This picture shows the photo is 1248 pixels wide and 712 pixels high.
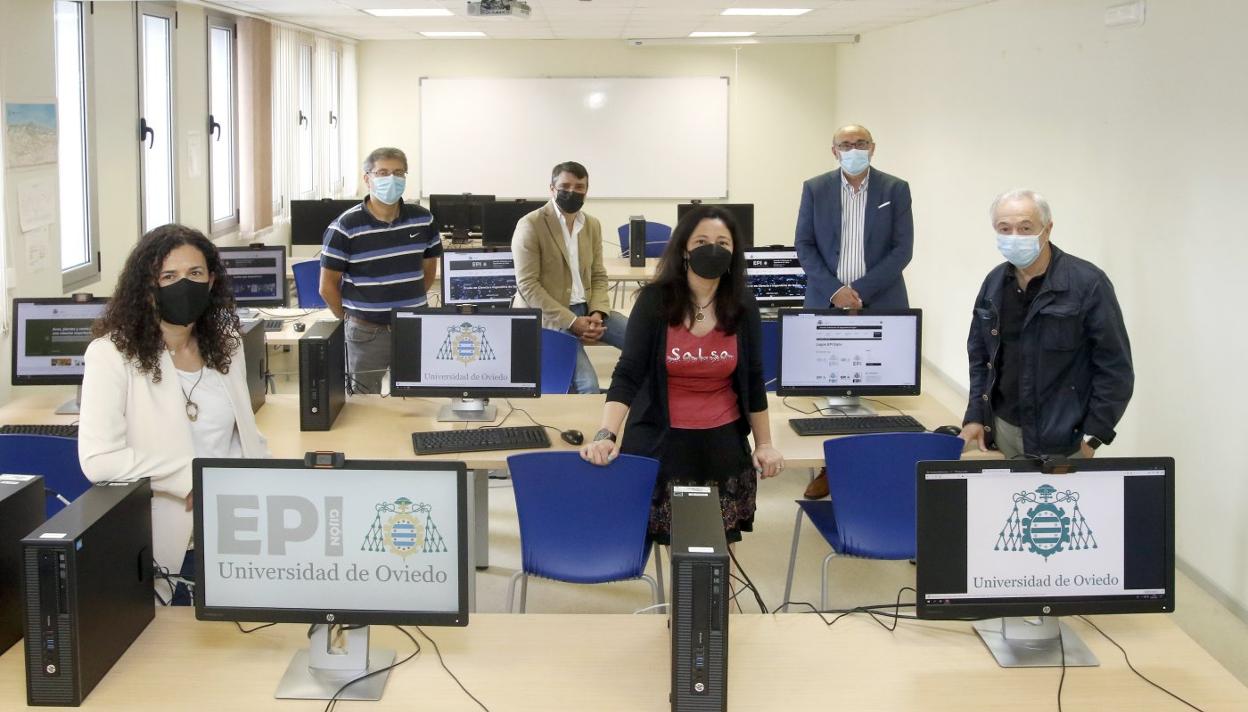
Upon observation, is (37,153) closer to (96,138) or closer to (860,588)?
(96,138)

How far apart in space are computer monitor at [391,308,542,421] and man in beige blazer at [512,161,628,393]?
→ 1.01 meters

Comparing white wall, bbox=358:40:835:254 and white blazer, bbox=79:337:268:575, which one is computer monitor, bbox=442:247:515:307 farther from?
white wall, bbox=358:40:835:254

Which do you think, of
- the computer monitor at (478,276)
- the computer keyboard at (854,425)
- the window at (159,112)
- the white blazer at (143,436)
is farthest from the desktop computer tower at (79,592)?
the window at (159,112)

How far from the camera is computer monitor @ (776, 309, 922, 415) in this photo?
4723 mm

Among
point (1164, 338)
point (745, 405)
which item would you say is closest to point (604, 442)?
point (745, 405)

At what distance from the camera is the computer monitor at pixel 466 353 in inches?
181

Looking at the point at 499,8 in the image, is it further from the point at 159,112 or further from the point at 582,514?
the point at 582,514

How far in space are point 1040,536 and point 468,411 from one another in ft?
8.39

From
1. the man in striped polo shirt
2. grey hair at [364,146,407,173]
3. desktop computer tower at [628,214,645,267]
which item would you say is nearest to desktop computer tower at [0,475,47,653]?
the man in striped polo shirt

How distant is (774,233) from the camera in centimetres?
1321

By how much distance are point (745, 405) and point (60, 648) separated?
7.07ft

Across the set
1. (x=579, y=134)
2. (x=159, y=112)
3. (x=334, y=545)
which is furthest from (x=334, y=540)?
(x=579, y=134)

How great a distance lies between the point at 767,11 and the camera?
899 cm

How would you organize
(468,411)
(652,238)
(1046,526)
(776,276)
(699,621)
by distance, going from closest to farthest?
(699,621) → (1046,526) → (468,411) → (776,276) → (652,238)
